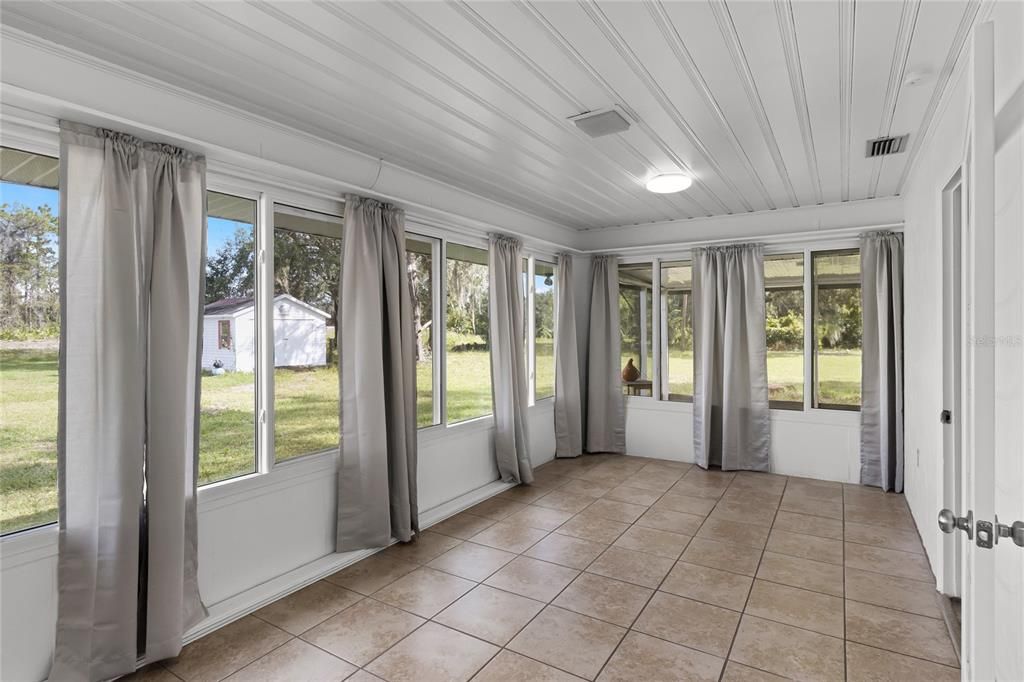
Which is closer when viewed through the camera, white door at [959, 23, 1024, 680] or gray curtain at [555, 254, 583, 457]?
white door at [959, 23, 1024, 680]

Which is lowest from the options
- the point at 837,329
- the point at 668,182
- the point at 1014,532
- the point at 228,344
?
the point at 1014,532

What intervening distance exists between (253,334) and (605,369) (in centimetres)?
391

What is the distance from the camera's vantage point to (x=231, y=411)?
287 cm

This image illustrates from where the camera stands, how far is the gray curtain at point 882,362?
4555 mm

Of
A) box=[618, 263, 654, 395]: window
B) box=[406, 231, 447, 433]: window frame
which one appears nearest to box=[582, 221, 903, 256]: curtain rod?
box=[618, 263, 654, 395]: window

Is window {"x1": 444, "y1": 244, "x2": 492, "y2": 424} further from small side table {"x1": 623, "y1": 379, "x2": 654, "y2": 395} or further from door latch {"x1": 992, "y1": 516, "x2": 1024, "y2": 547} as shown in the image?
door latch {"x1": 992, "y1": 516, "x2": 1024, "y2": 547}

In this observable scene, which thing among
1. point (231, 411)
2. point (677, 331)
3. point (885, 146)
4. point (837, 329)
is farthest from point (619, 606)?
point (837, 329)

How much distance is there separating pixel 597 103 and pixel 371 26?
117 centimetres

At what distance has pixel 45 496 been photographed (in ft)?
7.22

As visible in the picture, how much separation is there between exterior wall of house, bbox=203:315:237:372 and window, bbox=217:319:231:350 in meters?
0.01

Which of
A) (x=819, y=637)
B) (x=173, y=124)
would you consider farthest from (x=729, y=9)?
(x=819, y=637)

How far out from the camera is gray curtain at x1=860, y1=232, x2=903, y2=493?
179 inches

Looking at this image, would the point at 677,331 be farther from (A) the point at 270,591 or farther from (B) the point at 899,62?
(A) the point at 270,591

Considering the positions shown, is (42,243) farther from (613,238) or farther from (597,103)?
(613,238)
